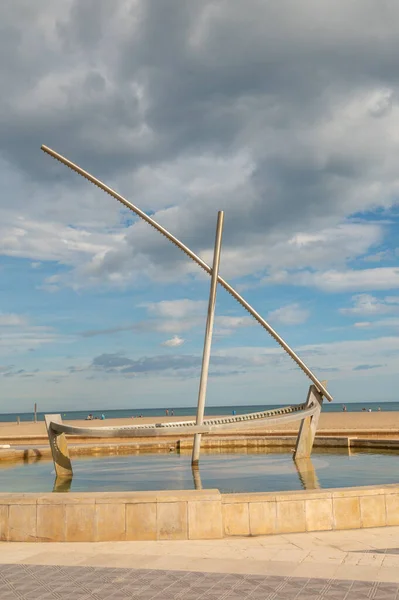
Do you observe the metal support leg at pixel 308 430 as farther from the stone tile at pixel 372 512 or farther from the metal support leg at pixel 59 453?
the stone tile at pixel 372 512

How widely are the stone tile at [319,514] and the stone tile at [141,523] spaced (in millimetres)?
2451

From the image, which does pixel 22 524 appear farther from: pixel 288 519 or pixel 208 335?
pixel 208 335

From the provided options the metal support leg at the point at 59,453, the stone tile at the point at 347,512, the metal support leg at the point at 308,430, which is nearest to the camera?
the stone tile at the point at 347,512

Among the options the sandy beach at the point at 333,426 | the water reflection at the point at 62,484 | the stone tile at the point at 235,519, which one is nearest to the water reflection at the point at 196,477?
the water reflection at the point at 62,484

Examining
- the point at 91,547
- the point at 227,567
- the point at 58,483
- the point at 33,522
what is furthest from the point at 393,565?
the point at 58,483

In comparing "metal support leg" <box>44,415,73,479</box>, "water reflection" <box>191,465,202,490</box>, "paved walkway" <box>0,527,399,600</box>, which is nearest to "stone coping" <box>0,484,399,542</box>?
"paved walkway" <box>0,527,399,600</box>

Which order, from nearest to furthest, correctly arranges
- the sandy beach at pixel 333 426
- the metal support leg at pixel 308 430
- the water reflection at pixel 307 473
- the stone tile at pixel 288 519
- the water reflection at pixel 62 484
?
the stone tile at pixel 288 519, the water reflection at pixel 307 473, the water reflection at pixel 62 484, the metal support leg at pixel 308 430, the sandy beach at pixel 333 426

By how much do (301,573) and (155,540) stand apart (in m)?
3.05

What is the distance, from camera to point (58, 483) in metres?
15.6

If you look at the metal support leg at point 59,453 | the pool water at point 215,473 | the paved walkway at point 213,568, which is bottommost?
the paved walkway at point 213,568

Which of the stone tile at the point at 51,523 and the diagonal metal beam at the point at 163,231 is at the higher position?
the diagonal metal beam at the point at 163,231

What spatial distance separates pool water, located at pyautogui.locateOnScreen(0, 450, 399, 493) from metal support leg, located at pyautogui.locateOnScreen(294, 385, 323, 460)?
0.34 m

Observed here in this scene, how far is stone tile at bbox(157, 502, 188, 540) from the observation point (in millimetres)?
9527

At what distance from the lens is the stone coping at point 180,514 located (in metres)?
9.55
